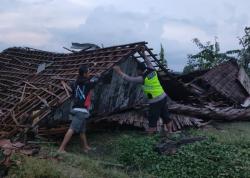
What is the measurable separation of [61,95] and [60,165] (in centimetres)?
303

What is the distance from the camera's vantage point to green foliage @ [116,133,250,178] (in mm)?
7930

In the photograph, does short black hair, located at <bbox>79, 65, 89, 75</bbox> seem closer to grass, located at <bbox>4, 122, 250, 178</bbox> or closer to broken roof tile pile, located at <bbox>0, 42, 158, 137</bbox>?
A: broken roof tile pile, located at <bbox>0, 42, 158, 137</bbox>

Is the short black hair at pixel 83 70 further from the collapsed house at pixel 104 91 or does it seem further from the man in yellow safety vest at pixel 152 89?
the man in yellow safety vest at pixel 152 89

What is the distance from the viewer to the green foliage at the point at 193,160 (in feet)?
26.0

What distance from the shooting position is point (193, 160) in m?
8.30

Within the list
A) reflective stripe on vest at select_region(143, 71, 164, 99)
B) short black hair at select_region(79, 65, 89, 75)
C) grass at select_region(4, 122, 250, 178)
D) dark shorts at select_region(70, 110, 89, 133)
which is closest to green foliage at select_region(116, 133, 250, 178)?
grass at select_region(4, 122, 250, 178)

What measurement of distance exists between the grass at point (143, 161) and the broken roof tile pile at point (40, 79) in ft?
3.33

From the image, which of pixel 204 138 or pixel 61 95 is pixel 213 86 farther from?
pixel 61 95

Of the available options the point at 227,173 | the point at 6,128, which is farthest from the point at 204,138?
the point at 6,128

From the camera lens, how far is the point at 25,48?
16266 mm

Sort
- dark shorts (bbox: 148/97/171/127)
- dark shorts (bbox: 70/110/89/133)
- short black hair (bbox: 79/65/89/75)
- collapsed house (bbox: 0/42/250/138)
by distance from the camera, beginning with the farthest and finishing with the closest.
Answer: dark shorts (bbox: 148/97/171/127) → collapsed house (bbox: 0/42/250/138) → short black hair (bbox: 79/65/89/75) → dark shorts (bbox: 70/110/89/133)

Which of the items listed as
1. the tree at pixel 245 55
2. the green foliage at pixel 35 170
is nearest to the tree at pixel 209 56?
the tree at pixel 245 55

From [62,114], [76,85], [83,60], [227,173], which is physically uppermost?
[83,60]

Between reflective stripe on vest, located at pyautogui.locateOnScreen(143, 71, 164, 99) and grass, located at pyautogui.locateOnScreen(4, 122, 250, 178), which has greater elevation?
reflective stripe on vest, located at pyautogui.locateOnScreen(143, 71, 164, 99)
